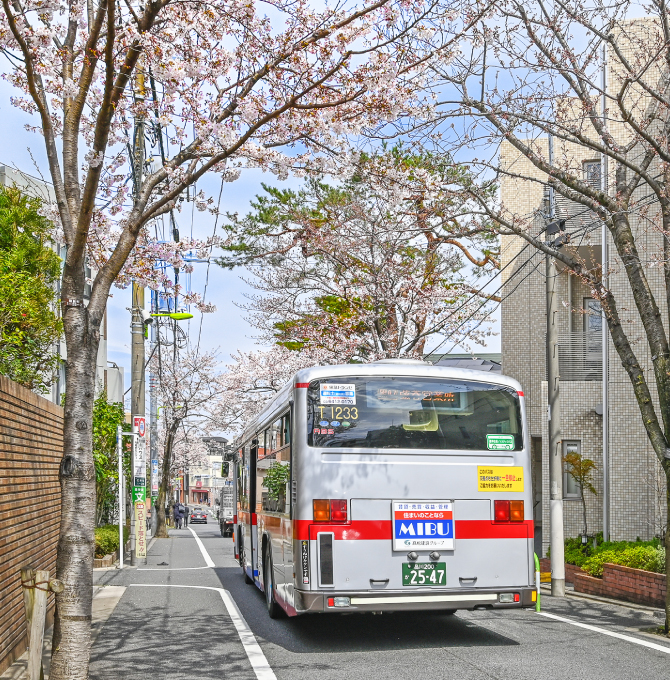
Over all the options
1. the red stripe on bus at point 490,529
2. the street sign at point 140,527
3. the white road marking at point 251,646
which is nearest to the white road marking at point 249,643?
the white road marking at point 251,646

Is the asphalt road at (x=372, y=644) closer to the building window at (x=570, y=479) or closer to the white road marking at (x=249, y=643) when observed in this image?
the white road marking at (x=249, y=643)

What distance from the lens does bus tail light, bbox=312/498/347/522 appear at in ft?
28.5

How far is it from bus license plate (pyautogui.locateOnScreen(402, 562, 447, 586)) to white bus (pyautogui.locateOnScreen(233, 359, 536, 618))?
0.01 m

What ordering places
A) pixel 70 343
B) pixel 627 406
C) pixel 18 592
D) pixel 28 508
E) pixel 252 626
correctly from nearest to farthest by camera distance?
pixel 70 343
pixel 18 592
pixel 28 508
pixel 252 626
pixel 627 406

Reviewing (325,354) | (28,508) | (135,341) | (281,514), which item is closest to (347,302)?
(325,354)

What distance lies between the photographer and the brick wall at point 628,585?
11.9 meters

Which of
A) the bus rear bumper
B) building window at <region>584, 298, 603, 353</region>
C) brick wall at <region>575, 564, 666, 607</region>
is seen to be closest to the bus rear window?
the bus rear bumper

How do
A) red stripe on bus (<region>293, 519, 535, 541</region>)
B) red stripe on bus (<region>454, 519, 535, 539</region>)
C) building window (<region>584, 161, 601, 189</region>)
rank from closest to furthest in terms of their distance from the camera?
red stripe on bus (<region>293, 519, 535, 541</region>) < red stripe on bus (<region>454, 519, 535, 539</region>) < building window (<region>584, 161, 601, 189</region>)

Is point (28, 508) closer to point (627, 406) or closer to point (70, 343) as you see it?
point (70, 343)

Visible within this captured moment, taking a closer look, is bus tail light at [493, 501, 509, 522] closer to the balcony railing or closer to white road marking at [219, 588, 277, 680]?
white road marking at [219, 588, 277, 680]

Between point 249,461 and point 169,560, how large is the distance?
9407 millimetres

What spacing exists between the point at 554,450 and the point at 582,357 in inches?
288

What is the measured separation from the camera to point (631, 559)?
1291 cm

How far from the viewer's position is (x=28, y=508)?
9.01 meters
